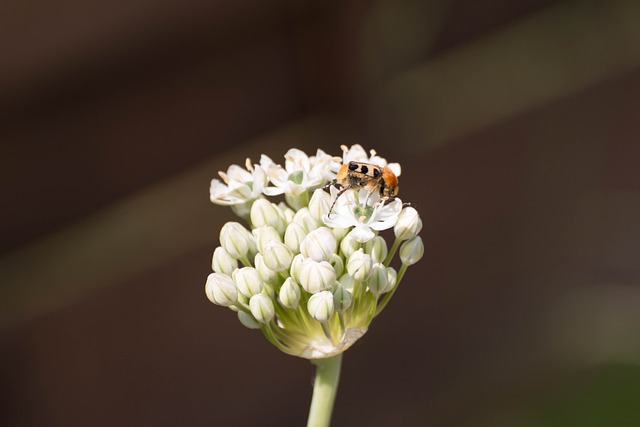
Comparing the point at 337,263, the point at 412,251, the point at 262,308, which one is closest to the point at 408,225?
the point at 412,251

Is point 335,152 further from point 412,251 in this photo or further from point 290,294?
point 290,294

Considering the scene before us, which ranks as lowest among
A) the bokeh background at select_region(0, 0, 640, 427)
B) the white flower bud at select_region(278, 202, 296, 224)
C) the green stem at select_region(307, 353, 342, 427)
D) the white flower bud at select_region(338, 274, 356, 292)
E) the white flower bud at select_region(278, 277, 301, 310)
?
the green stem at select_region(307, 353, 342, 427)

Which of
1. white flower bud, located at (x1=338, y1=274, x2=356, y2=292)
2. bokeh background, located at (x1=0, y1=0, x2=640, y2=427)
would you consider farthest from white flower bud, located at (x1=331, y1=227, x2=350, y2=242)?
bokeh background, located at (x1=0, y1=0, x2=640, y2=427)

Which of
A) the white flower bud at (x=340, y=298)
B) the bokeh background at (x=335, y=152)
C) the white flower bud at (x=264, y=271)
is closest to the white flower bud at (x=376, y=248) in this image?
the white flower bud at (x=340, y=298)

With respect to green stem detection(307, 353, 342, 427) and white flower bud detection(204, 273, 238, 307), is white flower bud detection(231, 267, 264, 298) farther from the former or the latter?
green stem detection(307, 353, 342, 427)
